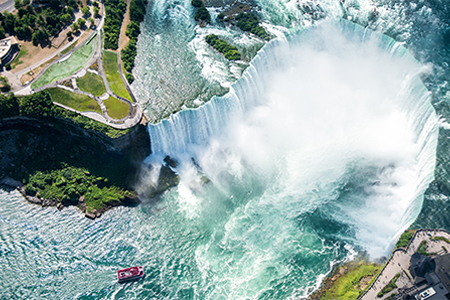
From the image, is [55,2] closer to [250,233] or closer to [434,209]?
[250,233]

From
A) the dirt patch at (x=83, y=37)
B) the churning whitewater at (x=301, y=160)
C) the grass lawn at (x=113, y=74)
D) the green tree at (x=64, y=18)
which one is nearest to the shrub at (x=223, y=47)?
the churning whitewater at (x=301, y=160)

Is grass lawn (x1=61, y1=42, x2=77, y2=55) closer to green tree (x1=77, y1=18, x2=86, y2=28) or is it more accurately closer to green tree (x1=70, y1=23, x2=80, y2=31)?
green tree (x1=70, y1=23, x2=80, y2=31)

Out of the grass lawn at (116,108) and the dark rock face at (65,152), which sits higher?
the grass lawn at (116,108)

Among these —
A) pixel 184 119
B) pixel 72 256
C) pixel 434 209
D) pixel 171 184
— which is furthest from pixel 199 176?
pixel 434 209

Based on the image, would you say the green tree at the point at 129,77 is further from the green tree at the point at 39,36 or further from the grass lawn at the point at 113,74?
the green tree at the point at 39,36

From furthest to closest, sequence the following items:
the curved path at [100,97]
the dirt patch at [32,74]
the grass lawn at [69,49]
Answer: the grass lawn at [69,49] < the dirt patch at [32,74] < the curved path at [100,97]
